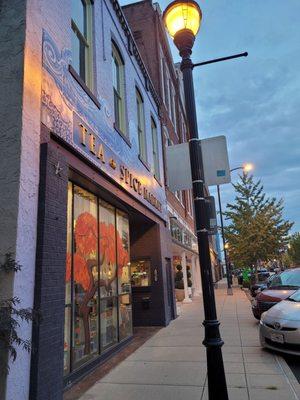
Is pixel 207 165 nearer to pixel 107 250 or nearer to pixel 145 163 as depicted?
pixel 107 250

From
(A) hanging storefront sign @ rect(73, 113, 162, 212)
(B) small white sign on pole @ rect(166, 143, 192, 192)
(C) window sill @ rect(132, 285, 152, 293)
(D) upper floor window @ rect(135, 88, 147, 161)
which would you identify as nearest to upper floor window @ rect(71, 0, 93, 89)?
(A) hanging storefront sign @ rect(73, 113, 162, 212)

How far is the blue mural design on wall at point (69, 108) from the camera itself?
558 centimetres

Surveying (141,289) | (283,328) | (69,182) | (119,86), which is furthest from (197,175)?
(141,289)

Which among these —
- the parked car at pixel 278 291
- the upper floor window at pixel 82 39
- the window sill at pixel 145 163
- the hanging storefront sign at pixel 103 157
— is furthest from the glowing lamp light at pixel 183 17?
the parked car at pixel 278 291

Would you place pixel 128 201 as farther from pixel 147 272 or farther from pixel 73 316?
pixel 147 272

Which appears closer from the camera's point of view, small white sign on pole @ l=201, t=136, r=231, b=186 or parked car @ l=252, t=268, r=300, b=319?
small white sign on pole @ l=201, t=136, r=231, b=186

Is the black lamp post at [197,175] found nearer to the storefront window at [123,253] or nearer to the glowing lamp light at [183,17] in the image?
the glowing lamp light at [183,17]

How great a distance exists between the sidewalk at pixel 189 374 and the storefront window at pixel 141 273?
3.25 m

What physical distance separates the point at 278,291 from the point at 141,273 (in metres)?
4.70

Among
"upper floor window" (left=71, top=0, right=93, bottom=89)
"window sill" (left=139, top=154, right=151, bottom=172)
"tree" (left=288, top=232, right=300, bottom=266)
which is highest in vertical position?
"tree" (left=288, top=232, right=300, bottom=266)

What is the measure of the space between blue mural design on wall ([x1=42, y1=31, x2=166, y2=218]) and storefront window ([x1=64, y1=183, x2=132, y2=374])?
940 millimetres

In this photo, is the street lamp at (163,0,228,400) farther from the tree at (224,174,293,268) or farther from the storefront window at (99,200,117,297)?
the tree at (224,174,293,268)

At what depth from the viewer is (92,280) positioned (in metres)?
7.95

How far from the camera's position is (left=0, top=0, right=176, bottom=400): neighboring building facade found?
4.63 meters
